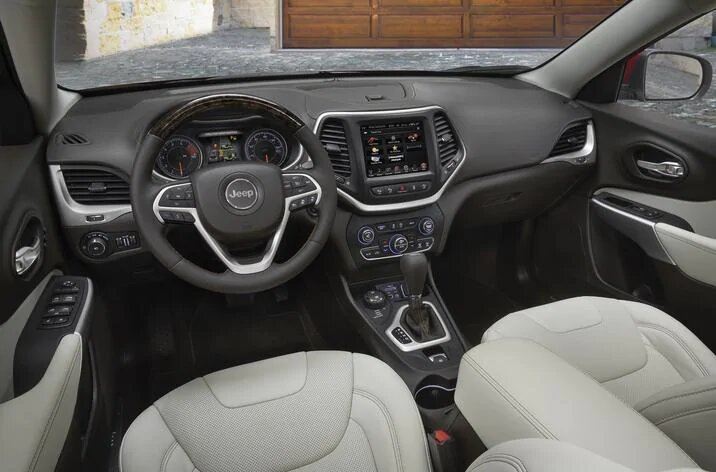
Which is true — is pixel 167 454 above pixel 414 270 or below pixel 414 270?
below

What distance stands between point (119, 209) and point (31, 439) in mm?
859

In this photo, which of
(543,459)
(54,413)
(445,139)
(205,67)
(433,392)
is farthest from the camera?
(205,67)

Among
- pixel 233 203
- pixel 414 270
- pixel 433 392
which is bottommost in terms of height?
pixel 433 392

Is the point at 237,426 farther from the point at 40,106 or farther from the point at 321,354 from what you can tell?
the point at 40,106

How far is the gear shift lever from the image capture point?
2.08 metres

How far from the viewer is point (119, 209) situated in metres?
1.89

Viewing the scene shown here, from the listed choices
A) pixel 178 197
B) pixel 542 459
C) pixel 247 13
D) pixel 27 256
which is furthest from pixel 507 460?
pixel 247 13

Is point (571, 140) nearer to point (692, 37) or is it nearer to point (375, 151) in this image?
point (692, 37)

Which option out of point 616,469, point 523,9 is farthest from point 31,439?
point 523,9

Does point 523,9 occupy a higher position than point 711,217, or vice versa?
point 523,9

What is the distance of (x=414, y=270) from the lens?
81.9 inches

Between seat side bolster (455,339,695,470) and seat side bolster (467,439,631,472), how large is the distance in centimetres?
7

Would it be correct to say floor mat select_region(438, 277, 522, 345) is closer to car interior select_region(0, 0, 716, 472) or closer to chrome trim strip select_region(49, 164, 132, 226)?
car interior select_region(0, 0, 716, 472)

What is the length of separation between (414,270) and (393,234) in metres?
0.23
